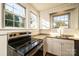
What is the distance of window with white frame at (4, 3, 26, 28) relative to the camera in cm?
136

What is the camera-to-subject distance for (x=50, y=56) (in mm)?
1505

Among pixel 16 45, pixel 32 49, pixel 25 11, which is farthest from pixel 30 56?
pixel 25 11

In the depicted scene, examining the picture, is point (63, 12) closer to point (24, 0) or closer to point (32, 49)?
point (24, 0)

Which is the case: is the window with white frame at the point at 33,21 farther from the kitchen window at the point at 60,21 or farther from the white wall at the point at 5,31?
the kitchen window at the point at 60,21

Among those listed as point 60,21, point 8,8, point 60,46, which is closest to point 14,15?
point 8,8

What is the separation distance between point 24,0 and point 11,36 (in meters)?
0.53

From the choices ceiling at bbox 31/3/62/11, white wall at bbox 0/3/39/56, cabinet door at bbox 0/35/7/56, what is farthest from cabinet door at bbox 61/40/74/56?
cabinet door at bbox 0/35/7/56

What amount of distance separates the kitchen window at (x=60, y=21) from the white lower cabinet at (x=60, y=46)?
21cm

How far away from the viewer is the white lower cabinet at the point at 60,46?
1454 mm

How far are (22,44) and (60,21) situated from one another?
0.63 meters

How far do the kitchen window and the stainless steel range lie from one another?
0.33m

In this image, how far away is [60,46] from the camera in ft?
4.88

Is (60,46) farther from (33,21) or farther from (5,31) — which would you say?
(5,31)

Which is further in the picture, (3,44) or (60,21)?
(60,21)
